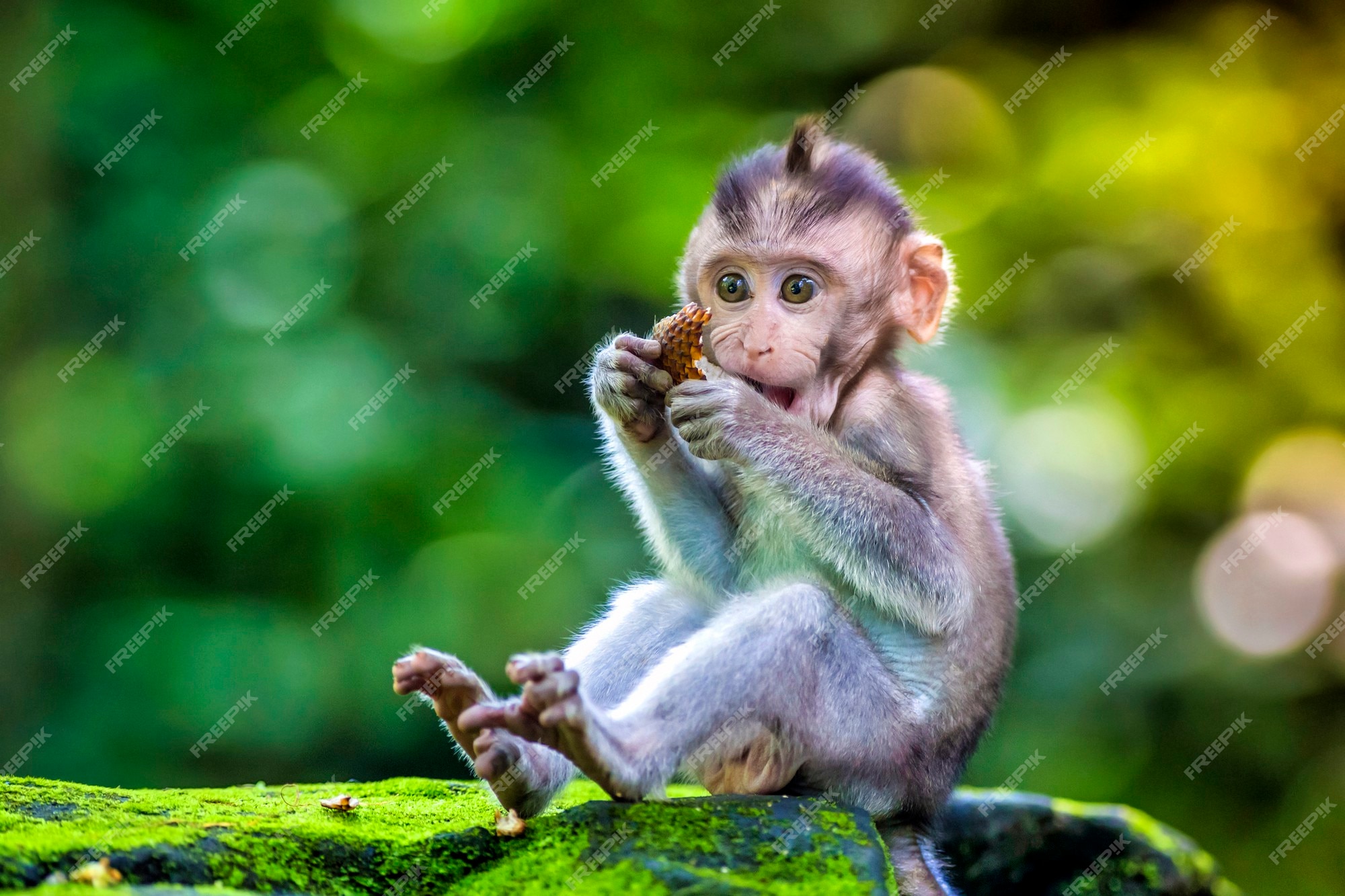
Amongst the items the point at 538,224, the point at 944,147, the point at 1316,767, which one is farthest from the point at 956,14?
the point at 1316,767

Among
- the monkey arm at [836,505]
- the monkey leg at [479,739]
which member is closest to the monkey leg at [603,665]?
the monkey leg at [479,739]

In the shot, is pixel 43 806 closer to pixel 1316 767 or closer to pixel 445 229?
pixel 445 229

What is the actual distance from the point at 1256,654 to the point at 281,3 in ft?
32.7

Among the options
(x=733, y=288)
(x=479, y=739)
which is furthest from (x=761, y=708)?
(x=733, y=288)

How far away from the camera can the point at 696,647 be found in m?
4.70

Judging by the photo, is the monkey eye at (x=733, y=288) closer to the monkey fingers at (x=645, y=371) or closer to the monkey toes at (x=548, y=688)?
the monkey fingers at (x=645, y=371)

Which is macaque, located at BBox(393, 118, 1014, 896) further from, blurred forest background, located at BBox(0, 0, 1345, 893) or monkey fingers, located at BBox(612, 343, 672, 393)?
blurred forest background, located at BBox(0, 0, 1345, 893)

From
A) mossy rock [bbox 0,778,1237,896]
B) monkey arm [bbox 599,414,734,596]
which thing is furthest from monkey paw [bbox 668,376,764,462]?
mossy rock [bbox 0,778,1237,896]

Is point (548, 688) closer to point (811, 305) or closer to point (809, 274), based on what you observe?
point (811, 305)

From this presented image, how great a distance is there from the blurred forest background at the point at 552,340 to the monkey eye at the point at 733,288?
387cm

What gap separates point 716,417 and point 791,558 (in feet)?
2.66

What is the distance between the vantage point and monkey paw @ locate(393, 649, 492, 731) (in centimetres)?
488

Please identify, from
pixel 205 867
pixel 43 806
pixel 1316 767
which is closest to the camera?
pixel 205 867

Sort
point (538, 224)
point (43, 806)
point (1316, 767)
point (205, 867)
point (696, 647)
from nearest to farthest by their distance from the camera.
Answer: point (205, 867), point (696, 647), point (43, 806), point (1316, 767), point (538, 224)
